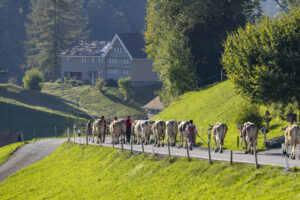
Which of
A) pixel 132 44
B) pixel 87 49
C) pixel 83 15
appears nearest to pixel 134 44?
pixel 132 44

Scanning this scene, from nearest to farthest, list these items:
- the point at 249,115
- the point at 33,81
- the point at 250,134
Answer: the point at 250,134
the point at 249,115
the point at 33,81

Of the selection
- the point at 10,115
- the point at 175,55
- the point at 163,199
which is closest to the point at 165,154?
the point at 163,199

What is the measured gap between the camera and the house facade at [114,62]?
370 ft

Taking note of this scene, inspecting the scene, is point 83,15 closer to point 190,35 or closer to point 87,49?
point 87,49

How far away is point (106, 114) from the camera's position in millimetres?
95000

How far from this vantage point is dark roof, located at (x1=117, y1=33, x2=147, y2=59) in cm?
11341

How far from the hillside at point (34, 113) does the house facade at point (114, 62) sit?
687 inches

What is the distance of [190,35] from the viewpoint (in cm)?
6894

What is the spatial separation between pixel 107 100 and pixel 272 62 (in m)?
69.5

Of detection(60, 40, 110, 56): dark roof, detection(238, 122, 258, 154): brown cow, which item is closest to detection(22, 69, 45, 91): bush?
detection(60, 40, 110, 56): dark roof

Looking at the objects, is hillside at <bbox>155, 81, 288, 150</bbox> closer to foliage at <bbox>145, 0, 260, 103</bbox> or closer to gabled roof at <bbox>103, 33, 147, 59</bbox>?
foliage at <bbox>145, 0, 260, 103</bbox>

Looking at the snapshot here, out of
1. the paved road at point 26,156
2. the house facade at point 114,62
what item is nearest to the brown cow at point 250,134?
the paved road at point 26,156

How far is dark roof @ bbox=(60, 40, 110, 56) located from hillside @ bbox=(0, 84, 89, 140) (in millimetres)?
24554

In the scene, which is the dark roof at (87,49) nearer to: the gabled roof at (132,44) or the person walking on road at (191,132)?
the gabled roof at (132,44)
